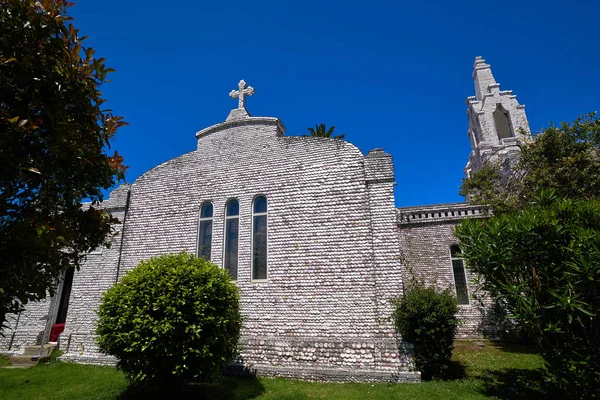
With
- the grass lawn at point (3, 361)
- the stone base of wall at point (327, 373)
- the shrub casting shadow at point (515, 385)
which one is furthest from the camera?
the grass lawn at point (3, 361)

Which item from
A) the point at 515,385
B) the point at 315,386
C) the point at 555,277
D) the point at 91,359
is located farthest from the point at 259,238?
the point at 555,277

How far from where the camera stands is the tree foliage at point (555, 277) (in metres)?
7.03

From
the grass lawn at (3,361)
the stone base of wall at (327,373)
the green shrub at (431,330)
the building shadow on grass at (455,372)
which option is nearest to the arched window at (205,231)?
the stone base of wall at (327,373)

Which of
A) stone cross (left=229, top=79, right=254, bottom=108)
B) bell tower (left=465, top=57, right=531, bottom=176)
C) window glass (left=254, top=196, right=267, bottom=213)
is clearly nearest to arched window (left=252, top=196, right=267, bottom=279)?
window glass (left=254, top=196, right=267, bottom=213)

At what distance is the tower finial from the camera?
3448cm

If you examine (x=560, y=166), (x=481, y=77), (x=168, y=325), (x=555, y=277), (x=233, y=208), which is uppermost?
(x=481, y=77)

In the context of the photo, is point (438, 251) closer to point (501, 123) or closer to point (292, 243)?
point (292, 243)

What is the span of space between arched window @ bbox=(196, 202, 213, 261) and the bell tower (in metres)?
25.2

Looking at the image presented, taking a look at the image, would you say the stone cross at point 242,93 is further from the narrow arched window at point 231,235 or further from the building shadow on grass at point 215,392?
the building shadow on grass at point 215,392

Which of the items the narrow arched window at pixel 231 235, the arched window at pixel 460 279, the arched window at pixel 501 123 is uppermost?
the arched window at pixel 501 123

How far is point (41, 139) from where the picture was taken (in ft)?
14.1

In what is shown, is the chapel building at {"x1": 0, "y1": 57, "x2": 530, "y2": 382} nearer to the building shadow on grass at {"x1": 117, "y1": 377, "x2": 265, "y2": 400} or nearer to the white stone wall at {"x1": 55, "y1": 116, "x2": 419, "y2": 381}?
the white stone wall at {"x1": 55, "y1": 116, "x2": 419, "y2": 381}

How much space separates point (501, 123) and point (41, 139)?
3703 centimetres

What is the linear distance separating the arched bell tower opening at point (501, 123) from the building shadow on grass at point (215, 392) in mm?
32287
